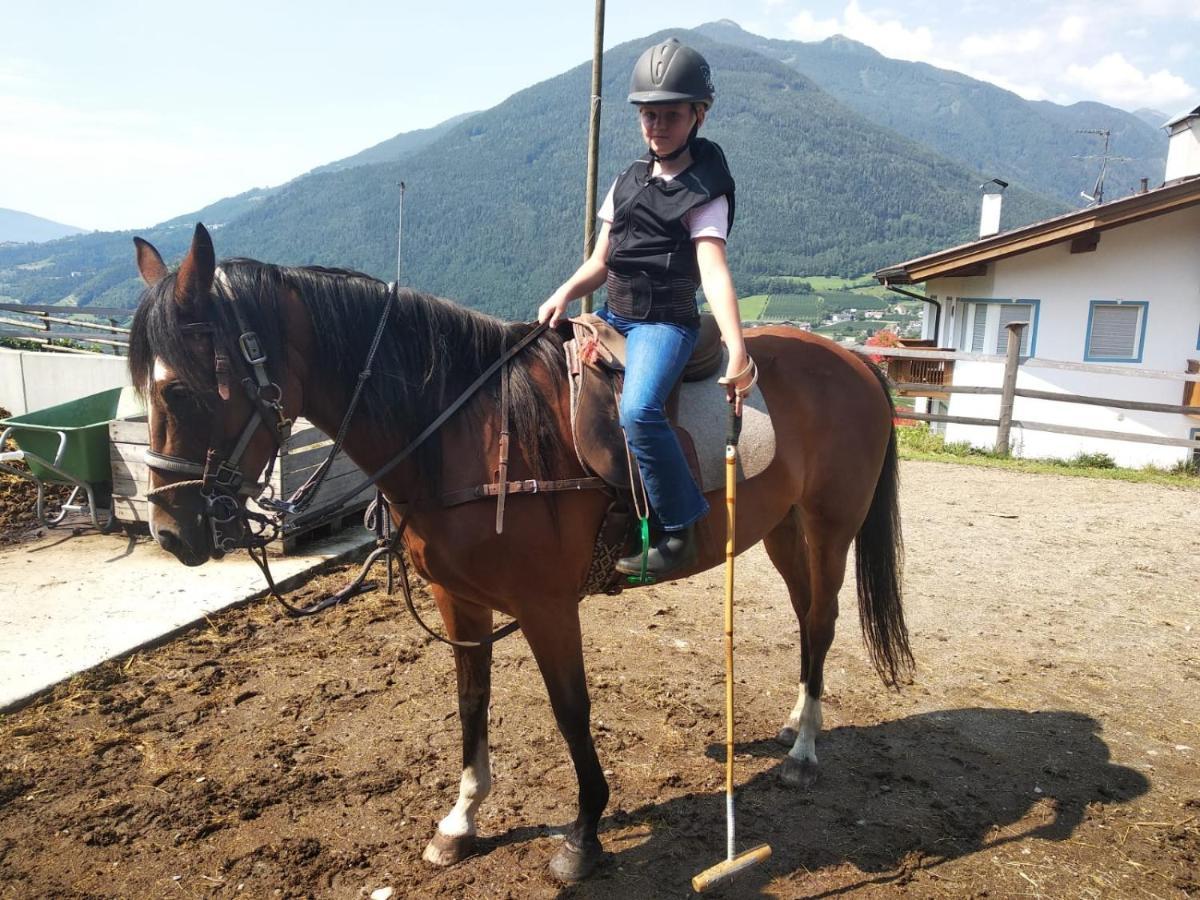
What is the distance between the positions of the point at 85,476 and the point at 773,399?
20.0 feet

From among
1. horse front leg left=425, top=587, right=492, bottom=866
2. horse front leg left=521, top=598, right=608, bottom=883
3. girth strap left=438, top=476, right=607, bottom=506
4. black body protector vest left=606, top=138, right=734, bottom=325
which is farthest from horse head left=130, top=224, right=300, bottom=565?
black body protector vest left=606, top=138, right=734, bottom=325

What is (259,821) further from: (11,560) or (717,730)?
(11,560)

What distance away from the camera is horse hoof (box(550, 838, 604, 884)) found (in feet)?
8.86

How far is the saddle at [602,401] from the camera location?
258cm

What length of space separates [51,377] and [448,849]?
9098mm

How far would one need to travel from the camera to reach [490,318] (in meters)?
2.71

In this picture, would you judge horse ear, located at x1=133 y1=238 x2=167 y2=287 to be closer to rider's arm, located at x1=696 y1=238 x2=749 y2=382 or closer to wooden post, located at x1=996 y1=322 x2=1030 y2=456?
rider's arm, located at x1=696 y1=238 x2=749 y2=382

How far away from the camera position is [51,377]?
8992 millimetres

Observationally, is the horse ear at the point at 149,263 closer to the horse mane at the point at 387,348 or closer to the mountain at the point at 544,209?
the horse mane at the point at 387,348

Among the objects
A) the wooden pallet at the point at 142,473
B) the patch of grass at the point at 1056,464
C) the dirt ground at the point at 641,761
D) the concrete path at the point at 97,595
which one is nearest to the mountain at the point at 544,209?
the patch of grass at the point at 1056,464

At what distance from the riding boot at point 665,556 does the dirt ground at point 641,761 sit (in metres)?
1.16

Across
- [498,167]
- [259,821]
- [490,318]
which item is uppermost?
[498,167]

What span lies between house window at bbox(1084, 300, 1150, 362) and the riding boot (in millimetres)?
14296

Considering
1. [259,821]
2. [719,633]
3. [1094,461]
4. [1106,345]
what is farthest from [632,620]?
[1106,345]
